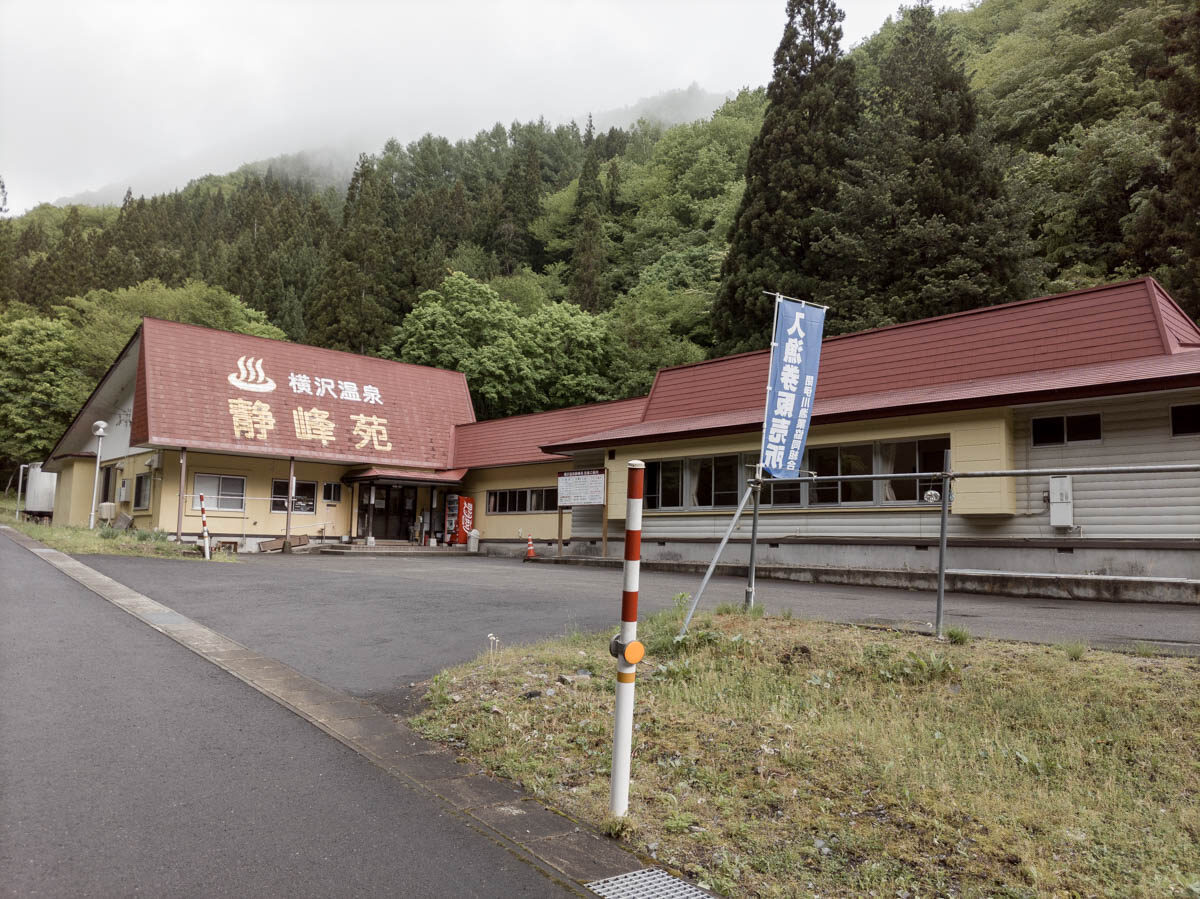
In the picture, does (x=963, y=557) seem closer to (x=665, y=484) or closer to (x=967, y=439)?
(x=967, y=439)

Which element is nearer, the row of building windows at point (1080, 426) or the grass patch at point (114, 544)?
the row of building windows at point (1080, 426)

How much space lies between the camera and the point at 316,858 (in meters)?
3.38

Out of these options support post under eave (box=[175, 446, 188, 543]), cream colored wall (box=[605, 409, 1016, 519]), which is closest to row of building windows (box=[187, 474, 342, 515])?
support post under eave (box=[175, 446, 188, 543])

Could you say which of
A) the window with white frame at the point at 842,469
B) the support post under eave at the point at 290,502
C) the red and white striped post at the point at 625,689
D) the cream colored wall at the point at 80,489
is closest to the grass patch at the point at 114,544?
the support post under eave at the point at 290,502

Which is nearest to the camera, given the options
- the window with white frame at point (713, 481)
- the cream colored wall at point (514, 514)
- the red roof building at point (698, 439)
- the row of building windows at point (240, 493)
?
the red roof building at point (698, 439)

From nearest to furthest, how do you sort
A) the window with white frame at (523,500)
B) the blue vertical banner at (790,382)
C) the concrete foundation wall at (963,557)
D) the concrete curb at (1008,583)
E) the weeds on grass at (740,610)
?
the weeds on grass at (740,610), the concrete curb at (1008,583), the blue vertical banner at (790,382), the concrete foundation wall at (963,557), the window with white frame at (523,500)

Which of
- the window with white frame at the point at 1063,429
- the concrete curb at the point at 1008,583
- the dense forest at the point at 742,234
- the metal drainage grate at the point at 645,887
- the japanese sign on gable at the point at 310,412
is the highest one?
the dense forest at the point at 742,234

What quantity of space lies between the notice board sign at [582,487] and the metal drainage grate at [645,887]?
19.3 metres

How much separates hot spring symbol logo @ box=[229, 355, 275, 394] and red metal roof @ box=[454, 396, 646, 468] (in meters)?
7.32

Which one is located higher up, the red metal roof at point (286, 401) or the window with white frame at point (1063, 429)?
the red metal roof at point (286, 401)

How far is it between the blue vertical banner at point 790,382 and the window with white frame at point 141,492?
884 inches

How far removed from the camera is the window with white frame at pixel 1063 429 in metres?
14.6

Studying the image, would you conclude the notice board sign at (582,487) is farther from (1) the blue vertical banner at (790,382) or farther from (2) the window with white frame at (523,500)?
(1) the blue vertical banner at (790,382)

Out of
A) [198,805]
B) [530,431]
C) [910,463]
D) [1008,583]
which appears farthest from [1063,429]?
[530,431]
